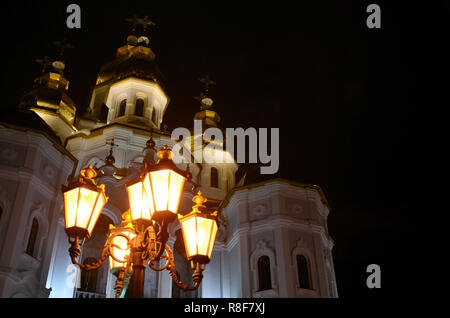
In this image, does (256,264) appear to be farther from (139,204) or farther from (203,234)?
(139,204)

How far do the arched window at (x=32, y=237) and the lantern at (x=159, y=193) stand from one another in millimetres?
10502

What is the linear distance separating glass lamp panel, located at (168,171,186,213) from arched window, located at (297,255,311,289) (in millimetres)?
13139

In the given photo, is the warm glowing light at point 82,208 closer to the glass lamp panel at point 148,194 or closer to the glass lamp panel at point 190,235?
the glass lamp panel at point 148,194

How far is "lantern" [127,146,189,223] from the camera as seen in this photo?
6062mm

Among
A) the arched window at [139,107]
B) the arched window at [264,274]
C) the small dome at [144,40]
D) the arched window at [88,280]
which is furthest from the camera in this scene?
the small dome at [144,40]

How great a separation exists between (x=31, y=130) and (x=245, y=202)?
31.4 feet

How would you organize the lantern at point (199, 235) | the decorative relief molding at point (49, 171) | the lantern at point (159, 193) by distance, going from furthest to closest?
the decorative relief molding at point (49, 171) < the lantern at point (199, 235) < the lantern at point (159, 193)

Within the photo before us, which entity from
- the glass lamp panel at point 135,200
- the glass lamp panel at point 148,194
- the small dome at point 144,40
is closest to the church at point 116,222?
the glass lamp panel at point 135,200

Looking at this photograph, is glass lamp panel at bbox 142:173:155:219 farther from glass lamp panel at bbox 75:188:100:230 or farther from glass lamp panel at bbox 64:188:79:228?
glass lamp panel at bbox 64:188:79:228

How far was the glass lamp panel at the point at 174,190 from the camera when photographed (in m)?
6.11

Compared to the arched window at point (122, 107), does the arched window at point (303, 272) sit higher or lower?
lower

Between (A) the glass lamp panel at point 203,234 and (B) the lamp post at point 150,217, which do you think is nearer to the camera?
(B) the lamp post at point 150,217
